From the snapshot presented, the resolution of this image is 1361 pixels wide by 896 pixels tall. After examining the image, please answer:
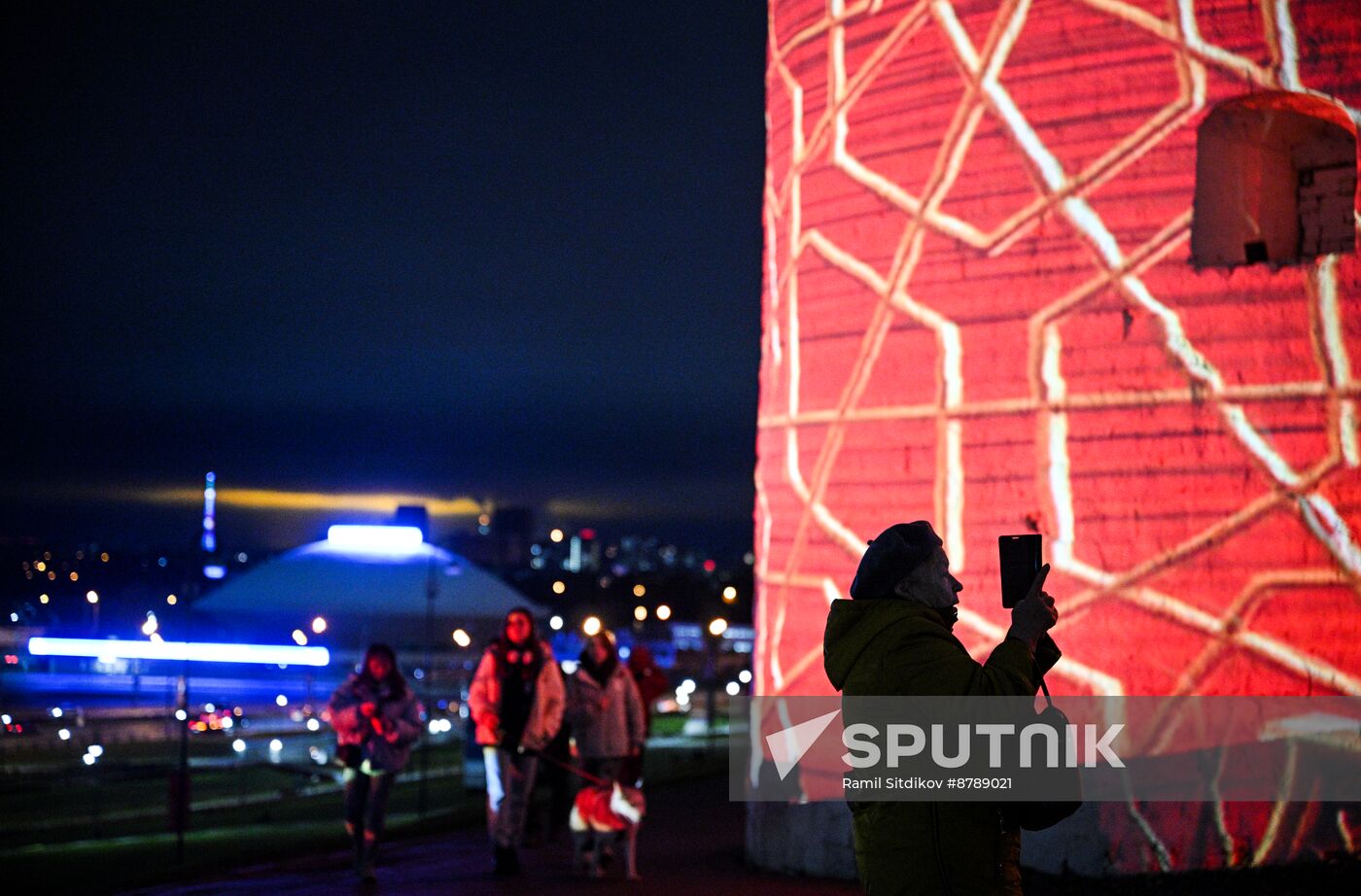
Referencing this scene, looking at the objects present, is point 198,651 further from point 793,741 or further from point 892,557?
point 892,557

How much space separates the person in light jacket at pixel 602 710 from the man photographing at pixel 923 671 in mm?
8600

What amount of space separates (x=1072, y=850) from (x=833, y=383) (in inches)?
138

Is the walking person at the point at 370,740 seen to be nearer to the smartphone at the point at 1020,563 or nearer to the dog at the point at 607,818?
the dog at the point at 607,818

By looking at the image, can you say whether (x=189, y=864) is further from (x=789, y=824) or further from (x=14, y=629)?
(x=14, y=629)

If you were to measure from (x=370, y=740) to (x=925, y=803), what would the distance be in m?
7.38

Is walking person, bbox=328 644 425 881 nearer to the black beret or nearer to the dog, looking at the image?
the dog

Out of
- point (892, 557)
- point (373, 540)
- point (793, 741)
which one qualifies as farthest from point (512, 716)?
point (373, 540)

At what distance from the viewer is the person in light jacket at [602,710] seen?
1240cm

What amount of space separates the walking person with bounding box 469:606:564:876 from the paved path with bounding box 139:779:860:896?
0.38m

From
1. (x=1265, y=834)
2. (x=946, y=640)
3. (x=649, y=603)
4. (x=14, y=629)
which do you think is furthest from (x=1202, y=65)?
(x=649, y=603)

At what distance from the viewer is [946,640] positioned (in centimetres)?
369

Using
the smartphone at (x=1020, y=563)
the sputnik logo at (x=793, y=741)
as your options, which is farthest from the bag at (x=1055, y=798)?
the sputnik logo at (x=793, y=741)

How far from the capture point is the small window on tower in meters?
9.48

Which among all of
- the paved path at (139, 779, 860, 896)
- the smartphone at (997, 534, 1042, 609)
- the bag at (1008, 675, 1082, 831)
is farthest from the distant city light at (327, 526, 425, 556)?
the bag at (1008, 675, 1082, 831)
